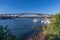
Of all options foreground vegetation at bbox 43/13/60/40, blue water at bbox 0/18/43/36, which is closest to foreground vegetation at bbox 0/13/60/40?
foreground vegetation at bbox 43/13/60/40

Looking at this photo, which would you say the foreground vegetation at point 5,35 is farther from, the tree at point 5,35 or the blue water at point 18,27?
the blue water at point 18,27

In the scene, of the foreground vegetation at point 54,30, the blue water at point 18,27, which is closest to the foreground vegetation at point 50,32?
the foreground vegetation at point 54,30

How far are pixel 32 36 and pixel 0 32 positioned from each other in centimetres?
116

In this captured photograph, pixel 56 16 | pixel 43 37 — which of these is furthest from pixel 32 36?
pixel 56 16

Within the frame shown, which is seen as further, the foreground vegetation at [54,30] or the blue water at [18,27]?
the foreground vegetation at [54,30]

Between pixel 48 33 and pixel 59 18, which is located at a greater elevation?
pixel 59 18

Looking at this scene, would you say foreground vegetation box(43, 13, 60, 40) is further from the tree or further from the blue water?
the tree

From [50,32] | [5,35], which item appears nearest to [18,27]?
[50,32]

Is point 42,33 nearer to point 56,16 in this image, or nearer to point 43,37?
point 43,37

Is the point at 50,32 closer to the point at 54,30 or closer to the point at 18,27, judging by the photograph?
the point at 54,30

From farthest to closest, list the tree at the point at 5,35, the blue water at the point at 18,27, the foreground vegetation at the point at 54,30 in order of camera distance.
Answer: the foreground vegetation at the point at 54,30, the blue water at the point at 18,27, the tree at the point at 5,35

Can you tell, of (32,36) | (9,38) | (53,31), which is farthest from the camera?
(53,31)

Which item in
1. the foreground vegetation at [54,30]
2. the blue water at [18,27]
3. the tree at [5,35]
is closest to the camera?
the tree at [5,35]

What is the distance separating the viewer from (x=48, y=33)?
4477 mm
